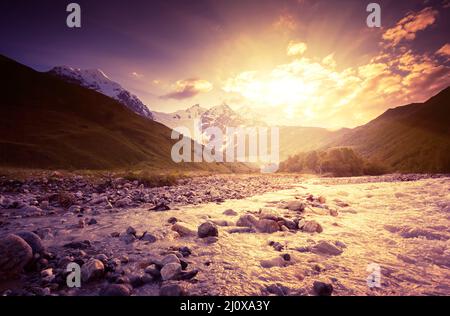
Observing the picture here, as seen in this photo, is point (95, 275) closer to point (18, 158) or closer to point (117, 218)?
point (117, 218)

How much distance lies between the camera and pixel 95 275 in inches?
155

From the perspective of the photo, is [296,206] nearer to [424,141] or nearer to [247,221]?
[247,221]

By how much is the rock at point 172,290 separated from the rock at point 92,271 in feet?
4.23

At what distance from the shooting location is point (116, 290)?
11.3 ft

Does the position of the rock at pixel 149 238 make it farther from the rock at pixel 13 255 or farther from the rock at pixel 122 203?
the rock at pixel 122 203

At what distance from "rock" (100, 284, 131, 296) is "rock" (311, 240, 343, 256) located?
4.22 meters

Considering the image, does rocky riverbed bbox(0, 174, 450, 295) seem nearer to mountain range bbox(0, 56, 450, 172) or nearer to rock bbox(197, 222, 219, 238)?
rock bbox(197, 222, 219, 238)

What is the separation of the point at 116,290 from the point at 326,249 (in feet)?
15.1

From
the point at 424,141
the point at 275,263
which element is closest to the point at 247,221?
the point at 275,263

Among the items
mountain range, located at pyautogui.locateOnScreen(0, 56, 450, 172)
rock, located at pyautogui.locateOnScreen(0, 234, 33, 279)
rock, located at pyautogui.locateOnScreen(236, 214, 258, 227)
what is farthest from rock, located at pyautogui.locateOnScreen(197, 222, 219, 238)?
mountain range, located at pyautogui.locateOnScreen(0, 56, 450, 172)

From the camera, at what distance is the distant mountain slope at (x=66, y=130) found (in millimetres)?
42728
